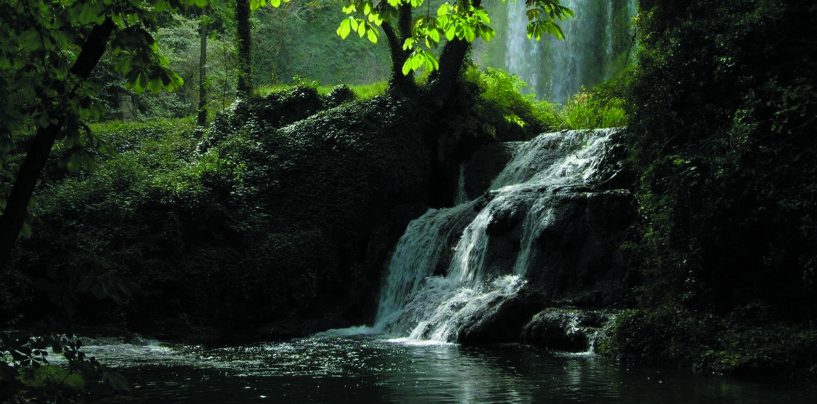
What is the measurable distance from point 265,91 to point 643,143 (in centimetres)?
1511

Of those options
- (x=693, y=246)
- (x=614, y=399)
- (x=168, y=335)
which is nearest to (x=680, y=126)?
(x=693, y=246)

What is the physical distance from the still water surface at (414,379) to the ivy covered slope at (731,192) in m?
0.96

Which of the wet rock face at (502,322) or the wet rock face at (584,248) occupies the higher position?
the wet rock face at (584,248)

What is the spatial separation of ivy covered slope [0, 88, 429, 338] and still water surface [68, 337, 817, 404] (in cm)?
368

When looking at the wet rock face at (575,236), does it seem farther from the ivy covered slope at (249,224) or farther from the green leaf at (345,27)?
the green leaf at (345,27)

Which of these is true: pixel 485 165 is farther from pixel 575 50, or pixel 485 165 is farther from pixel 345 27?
pixel 575 50

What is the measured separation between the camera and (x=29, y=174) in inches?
144

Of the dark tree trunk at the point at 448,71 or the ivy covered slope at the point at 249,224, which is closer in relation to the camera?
the ivy covered slope at the point at 249,224

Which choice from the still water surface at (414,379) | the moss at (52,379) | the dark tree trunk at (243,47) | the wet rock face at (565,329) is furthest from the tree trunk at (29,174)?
the dark tree trunk at (243,47)

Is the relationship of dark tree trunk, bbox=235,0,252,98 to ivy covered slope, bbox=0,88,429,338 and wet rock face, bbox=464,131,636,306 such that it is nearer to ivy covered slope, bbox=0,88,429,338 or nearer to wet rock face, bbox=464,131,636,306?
ivy covered slope, bbox=0,88,429,338

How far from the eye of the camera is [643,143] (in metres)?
12.1

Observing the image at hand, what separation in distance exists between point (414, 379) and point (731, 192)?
4777 mm

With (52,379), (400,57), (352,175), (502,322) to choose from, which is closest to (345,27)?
(52,379)

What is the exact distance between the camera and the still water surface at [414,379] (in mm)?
7453
